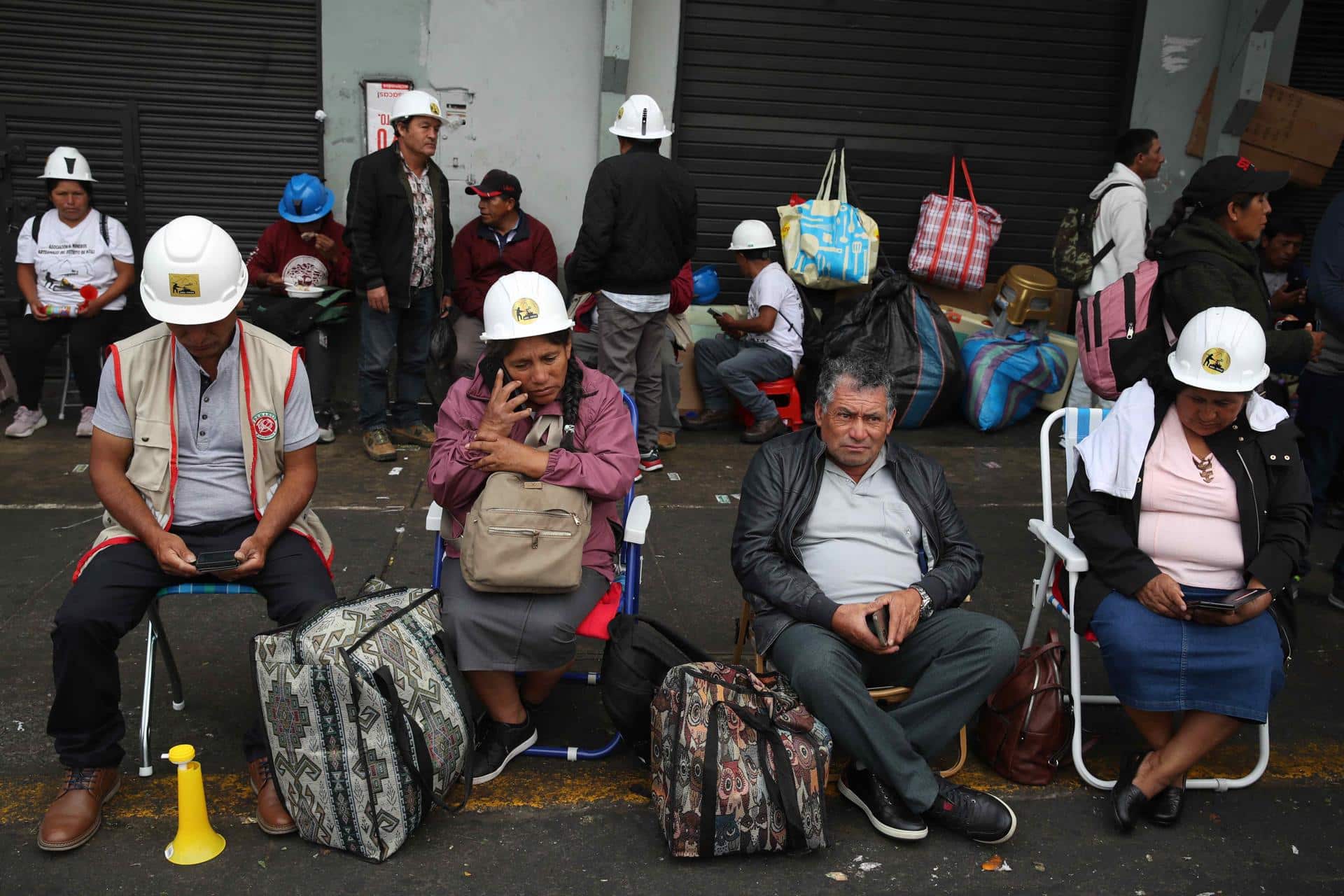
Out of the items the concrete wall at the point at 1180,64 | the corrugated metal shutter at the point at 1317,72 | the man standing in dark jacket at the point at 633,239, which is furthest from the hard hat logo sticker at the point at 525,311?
the corrugated metal shutter at the point at 1317,72

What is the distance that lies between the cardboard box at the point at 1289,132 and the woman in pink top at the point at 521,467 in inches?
235

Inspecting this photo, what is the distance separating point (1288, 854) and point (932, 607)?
3.80 feet

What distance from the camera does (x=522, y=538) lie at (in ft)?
10.2

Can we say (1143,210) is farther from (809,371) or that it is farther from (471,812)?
(471,812)

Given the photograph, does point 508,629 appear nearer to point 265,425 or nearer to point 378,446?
point 265,425

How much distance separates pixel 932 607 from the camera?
3.26 meters

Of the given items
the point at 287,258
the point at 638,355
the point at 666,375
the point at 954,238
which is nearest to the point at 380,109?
the point at 287,258

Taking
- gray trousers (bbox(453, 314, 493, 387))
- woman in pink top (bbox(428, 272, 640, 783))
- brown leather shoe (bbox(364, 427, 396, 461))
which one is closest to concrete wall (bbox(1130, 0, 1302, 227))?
gray trousers (bbox(453, 314, 493, 387))

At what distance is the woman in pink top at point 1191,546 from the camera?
319 cm

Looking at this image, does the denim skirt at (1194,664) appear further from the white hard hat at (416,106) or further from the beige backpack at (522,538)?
the white hard hat at (416,106)

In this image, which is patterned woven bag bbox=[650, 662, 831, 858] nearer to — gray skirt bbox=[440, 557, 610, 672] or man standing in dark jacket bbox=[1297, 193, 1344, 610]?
gray skirt bbox=[440, 557, 610, 672]

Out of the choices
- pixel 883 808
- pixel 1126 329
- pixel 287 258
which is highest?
pixel 1126 329

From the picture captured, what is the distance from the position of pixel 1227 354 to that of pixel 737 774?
1886 mm

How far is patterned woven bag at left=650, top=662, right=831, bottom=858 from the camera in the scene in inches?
111
